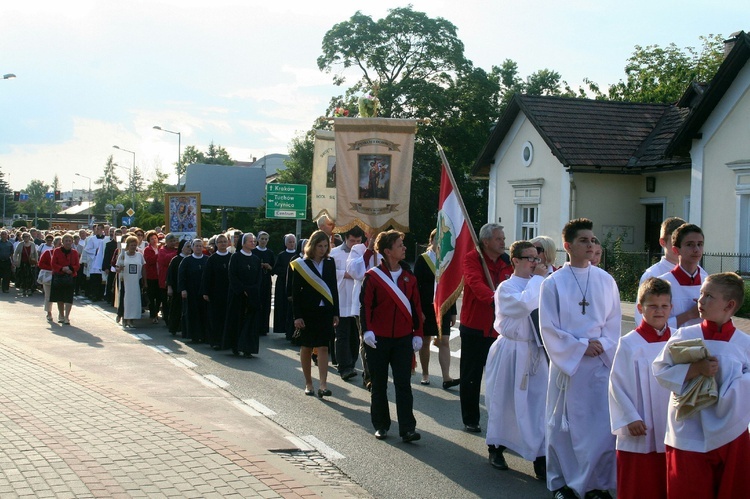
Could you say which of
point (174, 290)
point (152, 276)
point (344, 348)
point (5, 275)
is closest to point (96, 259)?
point (5, 275)

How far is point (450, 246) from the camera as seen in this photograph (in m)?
8.95

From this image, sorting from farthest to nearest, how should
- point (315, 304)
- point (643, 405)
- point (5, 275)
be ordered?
point (5, 275) → point (315, 304) → point (643, 405)

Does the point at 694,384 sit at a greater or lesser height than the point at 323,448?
greater

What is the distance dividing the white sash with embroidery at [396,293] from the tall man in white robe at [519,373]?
1.24m

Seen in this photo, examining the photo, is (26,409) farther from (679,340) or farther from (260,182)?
(260,182)

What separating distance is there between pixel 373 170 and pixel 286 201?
756 inches

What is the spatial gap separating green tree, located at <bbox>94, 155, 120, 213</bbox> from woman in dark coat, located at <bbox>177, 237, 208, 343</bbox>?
12042 centimetres

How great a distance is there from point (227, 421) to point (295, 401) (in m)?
1.40

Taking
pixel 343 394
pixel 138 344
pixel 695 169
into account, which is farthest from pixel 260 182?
pixel 343 394

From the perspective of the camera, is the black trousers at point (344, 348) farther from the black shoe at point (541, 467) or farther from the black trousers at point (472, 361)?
the black shoe at point (541, 467)

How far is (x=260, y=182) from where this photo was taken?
67.4 meters

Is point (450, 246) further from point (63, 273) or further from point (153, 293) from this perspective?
point (63, 273)

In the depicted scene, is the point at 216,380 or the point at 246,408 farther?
the point at 216,380

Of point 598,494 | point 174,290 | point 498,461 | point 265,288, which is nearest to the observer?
point 598,494
